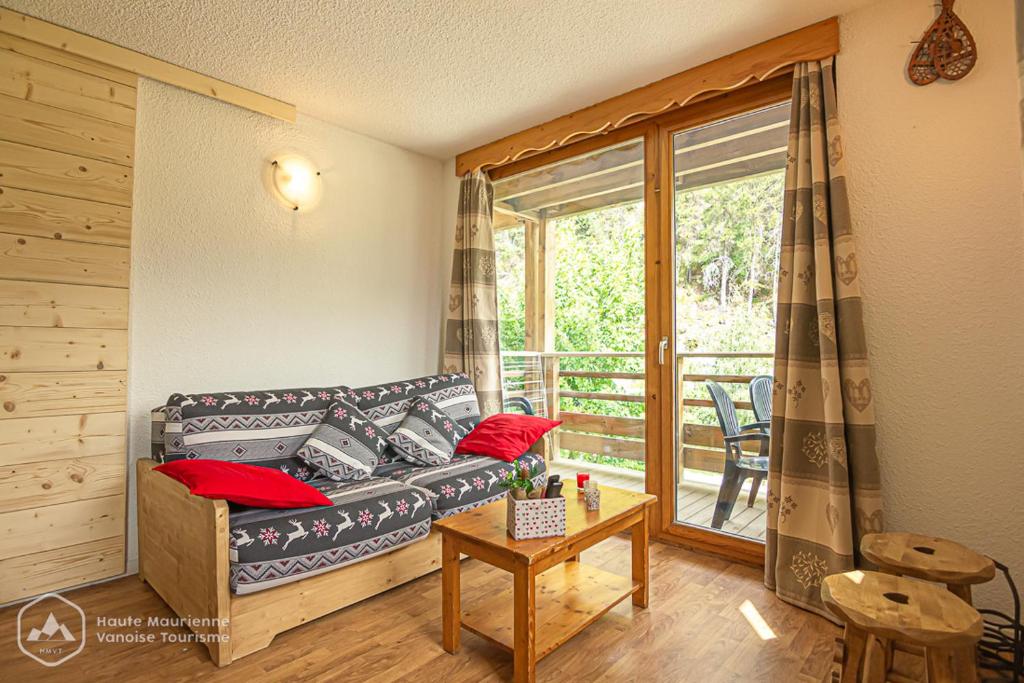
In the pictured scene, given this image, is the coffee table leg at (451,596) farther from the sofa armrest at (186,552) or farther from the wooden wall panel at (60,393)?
the wooden wall panel at (60,393)

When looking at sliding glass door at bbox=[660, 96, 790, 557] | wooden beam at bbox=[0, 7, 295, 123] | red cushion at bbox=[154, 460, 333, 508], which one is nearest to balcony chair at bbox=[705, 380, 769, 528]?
sliding glass door at bbox=[660, 96, 790, 557]

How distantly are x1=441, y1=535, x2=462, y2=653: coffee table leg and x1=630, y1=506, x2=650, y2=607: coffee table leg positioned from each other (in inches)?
30.1

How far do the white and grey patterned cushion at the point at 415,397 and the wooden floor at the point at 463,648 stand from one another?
1.00 meters

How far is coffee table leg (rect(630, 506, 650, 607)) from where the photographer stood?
2.21m

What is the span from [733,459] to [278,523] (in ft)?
7.26

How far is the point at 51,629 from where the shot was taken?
2092mm

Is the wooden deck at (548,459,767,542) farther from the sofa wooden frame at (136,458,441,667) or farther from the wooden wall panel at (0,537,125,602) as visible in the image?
the wooden wall panel at (0,537,125,602)

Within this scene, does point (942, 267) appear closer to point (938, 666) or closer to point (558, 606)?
point (938, 666)

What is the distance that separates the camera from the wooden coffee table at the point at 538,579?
168cm

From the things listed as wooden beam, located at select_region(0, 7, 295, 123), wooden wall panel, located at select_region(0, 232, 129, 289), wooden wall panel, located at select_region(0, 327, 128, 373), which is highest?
wooden beam, located at select_region(0, 7, 295, 123)

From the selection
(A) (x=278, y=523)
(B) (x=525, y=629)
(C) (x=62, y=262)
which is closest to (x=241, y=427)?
(A) (x=278, y=523)

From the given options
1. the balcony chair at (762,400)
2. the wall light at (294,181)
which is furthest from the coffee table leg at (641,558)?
the wall light at (294,181)

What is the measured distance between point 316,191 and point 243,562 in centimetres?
232

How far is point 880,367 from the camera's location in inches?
89.4
